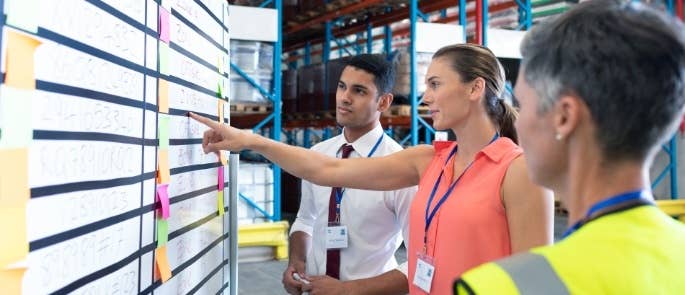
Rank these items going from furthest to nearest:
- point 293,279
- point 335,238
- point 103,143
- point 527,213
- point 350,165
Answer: point 293,279 → point 335,238 → point 350,165 → point 527,213 → point 103,143

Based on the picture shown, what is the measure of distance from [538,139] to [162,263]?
1.24 meters

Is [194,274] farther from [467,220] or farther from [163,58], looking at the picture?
[467,220]

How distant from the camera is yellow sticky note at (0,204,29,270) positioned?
3.23ft

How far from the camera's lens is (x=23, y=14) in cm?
103

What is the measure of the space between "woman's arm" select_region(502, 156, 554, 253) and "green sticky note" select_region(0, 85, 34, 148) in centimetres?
133

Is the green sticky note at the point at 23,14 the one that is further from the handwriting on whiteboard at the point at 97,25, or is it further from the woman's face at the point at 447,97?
the woman's face at the point at 447,97

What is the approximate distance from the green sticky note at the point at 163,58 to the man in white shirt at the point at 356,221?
1.17 meters

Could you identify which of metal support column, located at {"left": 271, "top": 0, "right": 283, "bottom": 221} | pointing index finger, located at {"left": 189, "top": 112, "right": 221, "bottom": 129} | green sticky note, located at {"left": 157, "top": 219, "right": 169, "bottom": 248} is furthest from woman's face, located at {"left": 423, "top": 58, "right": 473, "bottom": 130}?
metal support column, located at {"left": 271, "top": 0, "right": 283, "bottom": 221}

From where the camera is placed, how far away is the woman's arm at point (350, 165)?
7.27ft

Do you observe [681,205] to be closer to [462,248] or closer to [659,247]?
[462,248]

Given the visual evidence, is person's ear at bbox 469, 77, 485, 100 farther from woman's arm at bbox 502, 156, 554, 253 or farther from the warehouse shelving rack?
the warehouse shelving rack

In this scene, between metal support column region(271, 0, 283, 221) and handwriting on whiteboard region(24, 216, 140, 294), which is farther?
metal support column region(271, 0, 283, 221)

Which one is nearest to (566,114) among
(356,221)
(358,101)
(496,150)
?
(496,150)

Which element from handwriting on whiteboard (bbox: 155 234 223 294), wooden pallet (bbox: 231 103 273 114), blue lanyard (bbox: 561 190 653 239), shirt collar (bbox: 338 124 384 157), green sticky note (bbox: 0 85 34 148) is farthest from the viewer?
wooden pallet (bbox: 231 103 273 114)
